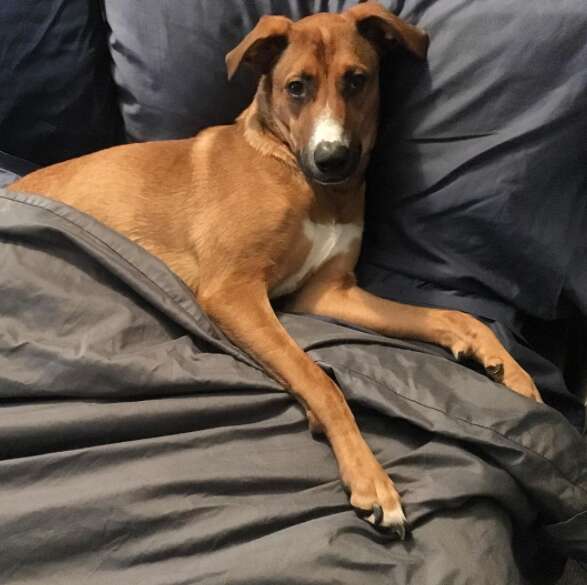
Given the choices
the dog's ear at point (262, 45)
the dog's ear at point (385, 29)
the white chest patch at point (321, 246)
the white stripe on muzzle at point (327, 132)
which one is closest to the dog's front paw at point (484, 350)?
the white chest patch at point (321, 246)

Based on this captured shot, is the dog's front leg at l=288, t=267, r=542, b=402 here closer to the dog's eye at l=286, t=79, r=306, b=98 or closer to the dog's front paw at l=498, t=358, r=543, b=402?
the dog's front paw at l=498, t=358, r=543, b=402

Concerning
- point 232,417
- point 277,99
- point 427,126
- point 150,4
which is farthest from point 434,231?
point 150,4

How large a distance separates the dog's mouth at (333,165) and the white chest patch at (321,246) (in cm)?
15

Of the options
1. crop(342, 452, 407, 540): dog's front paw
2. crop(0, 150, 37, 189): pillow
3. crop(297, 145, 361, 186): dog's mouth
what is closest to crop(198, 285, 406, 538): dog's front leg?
crop(342, 452, 407, 540): dog's front paw

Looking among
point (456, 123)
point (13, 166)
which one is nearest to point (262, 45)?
point (456, 123)

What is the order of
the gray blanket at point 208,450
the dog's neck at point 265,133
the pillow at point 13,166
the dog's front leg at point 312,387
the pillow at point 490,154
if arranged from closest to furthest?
1. the gray blanket at point 208,450
2. the dog's front leg at point 312,387
3. the pillow at point 490,154
4. the dog's neck at point 265,133
5. the pillow at point 13,166

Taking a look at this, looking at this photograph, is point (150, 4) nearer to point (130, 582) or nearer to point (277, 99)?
point (277, 99)

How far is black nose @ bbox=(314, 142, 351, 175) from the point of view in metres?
1.45

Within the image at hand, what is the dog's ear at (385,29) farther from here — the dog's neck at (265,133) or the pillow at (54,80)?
the pillow at (54,80)

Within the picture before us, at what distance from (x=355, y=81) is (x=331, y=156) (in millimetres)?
217

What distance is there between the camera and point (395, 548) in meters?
1.10

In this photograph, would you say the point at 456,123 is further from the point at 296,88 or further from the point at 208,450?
the point at 208,450

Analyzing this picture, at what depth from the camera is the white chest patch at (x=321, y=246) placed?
1658 mm

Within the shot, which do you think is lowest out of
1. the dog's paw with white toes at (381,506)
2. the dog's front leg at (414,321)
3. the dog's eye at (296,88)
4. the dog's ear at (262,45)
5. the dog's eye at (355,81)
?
the dog's front leg at (414,321)
